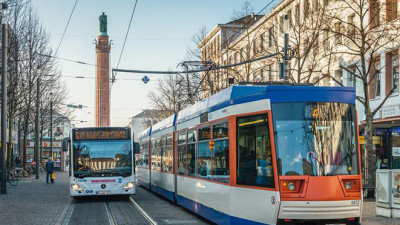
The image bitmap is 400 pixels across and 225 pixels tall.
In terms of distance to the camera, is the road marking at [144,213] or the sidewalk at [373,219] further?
the road marking at [144,213]

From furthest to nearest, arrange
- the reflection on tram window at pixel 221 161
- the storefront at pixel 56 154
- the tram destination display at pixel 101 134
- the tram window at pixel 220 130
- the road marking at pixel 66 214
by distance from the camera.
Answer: the storefront at pixel 56 154 < the tram destination display at pixel 101 134 < the road marking at pixel 66 214 < the tram window at pixel 220 130 < the reflection on tram window at pixel 221 161

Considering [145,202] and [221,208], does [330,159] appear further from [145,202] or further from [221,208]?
[145,202]

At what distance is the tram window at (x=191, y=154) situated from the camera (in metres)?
16.2

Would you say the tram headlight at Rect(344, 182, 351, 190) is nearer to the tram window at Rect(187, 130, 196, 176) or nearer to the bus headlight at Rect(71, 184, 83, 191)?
the tram window at Rect(187, 130, 196, 176)

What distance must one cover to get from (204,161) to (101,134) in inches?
323

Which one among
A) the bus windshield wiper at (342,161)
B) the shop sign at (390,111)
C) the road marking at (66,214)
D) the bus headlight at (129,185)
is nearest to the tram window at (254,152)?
the bus windshield wiper at (342,161)

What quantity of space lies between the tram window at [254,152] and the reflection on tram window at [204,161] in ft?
7.75

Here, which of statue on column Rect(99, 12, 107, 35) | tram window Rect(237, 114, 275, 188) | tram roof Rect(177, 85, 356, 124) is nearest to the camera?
tram window Rect(237, 114, 275, 188)

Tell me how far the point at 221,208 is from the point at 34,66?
29.2 metres

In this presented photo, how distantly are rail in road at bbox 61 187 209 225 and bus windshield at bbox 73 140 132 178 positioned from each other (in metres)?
1.14

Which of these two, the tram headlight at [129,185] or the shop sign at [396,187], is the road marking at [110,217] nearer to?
the tram headlight at [129,185]

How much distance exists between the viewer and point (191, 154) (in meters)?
16.5

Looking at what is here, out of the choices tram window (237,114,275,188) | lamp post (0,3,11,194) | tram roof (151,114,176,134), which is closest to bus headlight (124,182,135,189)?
tram roof (151,114,176,134)

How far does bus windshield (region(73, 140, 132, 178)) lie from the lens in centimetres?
2139
